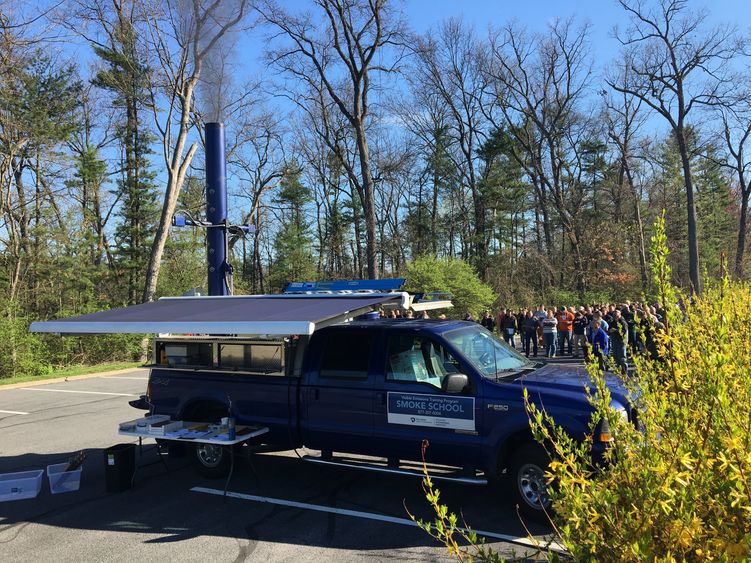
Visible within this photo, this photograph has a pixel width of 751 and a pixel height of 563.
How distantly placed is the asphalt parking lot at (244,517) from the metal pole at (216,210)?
7.52 metres

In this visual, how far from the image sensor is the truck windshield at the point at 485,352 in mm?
5515

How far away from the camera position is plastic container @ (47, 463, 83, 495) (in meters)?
6.21

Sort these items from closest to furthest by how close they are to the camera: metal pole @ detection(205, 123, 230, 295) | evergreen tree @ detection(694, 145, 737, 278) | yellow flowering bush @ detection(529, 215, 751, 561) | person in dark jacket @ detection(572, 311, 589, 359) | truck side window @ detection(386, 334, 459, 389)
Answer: yellow flowering bush @ detection(529, 215, 751, 561) → truck side window @ detection(386, 334, 459, 389) → metal pole @ detection(205, 123, 230, 295) → person in dark jacket @ detection(572, 311, 589, 359) → evergreen tree @ detection(694, 145, 737, 278)

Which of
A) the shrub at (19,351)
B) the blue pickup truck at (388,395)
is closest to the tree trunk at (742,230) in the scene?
the blue pickup truck at (388,395)

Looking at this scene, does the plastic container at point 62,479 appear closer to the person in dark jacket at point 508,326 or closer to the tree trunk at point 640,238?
the person in dark jacket at point 508,326

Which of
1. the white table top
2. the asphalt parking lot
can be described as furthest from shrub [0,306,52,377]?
the white table top

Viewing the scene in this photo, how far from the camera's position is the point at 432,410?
5.37 m

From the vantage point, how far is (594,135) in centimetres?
4069

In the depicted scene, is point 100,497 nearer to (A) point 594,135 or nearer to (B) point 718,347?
(B) point 718,347

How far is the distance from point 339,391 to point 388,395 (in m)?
0.59

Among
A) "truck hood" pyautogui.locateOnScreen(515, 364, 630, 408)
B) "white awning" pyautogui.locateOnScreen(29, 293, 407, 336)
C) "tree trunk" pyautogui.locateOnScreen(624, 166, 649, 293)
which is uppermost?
"tree trunk" pyautogui.locateOnScreen(624, 166, 649, 293)

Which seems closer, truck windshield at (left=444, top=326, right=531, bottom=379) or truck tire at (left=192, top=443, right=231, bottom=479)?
truck windshield at (left=444, top=326, right=531, bottom=379)

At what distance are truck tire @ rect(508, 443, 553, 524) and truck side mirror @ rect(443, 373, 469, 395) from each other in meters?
0.78

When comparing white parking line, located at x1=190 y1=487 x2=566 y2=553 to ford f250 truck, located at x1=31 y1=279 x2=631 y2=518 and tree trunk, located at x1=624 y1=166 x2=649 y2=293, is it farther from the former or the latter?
tree trunk, located at x1=624 y1=166 x2=649 y2=293
